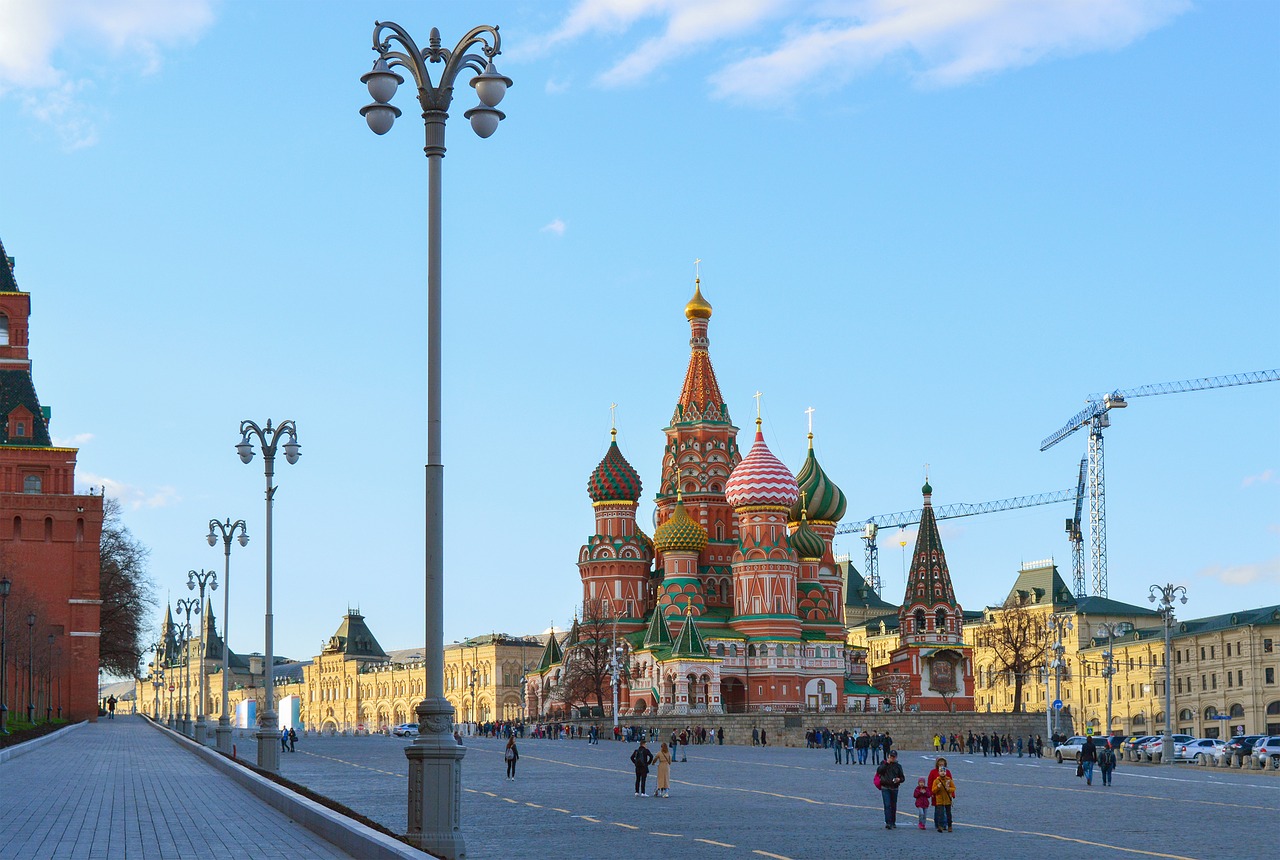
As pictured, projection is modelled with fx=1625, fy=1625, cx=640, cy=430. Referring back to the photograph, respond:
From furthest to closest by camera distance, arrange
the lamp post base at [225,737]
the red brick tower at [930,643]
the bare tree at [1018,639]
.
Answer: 1. the red brick tower at [930,643]
2. the bare tree at [1018,639]
3. the lamp post base at [225,737]

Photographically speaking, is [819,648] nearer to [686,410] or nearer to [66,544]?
[686,410]

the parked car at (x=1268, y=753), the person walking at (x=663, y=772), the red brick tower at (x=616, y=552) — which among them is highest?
the red brick tower at (x=616, y=552)

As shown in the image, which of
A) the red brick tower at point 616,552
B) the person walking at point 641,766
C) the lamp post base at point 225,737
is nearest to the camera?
the person walking at point 641,766

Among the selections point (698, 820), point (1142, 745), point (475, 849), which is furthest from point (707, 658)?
point (475, 849)

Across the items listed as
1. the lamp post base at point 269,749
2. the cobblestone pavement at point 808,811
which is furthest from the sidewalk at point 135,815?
the cobblestone pavement at point 808,811

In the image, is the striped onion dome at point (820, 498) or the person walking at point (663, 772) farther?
the striped onion dome at point (820, 498)

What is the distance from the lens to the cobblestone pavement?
21.0 metres

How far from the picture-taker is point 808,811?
2842 cm

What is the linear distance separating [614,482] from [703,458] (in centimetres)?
666

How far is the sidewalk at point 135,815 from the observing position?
1792 cm

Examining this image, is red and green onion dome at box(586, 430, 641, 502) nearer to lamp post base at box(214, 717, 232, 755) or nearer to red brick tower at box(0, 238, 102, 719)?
red brick tower at box(0, 238, 102, 719)

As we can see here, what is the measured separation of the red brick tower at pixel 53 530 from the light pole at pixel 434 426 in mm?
81191

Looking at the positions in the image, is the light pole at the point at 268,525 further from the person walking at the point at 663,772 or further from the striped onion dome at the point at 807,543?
the striped onion dome at the point at 807,543

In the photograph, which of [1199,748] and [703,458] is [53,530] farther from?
[1199,748]
